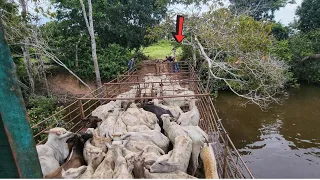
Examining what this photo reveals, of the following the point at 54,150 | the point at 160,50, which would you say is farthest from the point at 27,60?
the point at 160,50

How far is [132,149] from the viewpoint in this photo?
293 centimetres

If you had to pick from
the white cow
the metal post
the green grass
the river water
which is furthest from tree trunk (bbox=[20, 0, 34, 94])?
the green grass

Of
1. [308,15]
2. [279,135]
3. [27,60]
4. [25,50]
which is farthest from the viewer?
[308,15]

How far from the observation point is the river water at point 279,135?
7448 mm

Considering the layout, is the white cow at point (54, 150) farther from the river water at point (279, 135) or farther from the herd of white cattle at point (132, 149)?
the river water at point (279, 135)

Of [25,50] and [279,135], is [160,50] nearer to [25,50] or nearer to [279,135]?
[25,50]

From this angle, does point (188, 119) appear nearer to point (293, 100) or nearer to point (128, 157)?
point (128, 157)

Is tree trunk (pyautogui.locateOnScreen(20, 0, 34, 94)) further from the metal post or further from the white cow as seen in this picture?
the metal post

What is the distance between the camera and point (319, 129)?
9750 mm

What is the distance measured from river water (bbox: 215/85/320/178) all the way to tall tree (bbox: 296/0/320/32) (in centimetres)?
510

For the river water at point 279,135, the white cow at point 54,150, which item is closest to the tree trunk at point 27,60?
the white cow at point 54,150

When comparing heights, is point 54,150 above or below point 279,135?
above

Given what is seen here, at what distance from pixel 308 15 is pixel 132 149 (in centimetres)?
1734

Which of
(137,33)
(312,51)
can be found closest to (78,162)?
(137,33)
